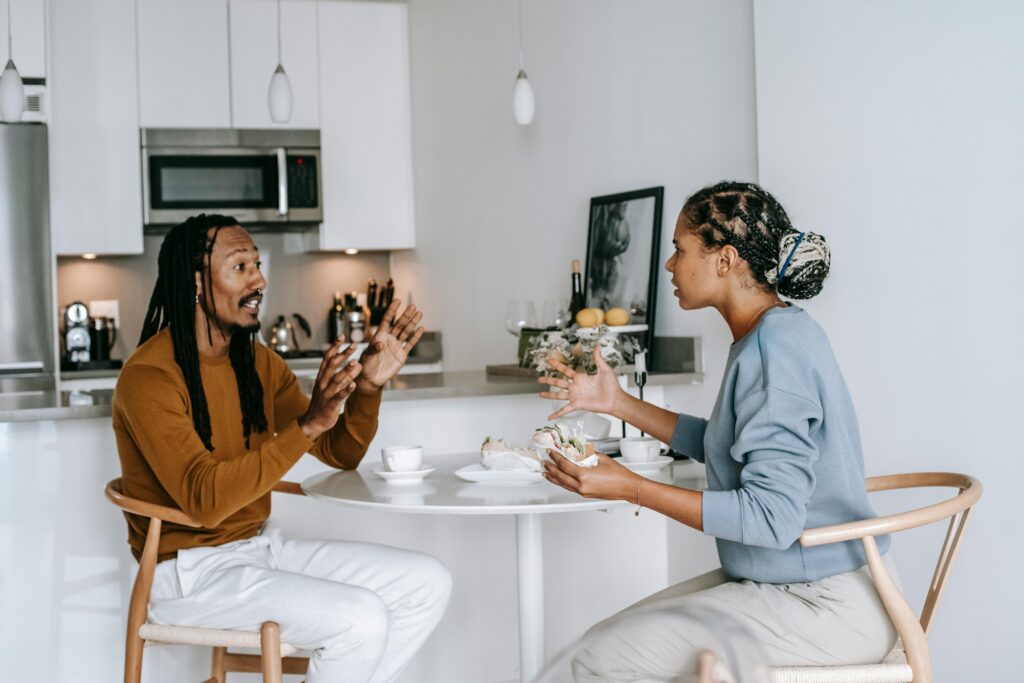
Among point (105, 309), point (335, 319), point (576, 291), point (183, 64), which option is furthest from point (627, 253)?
point (105, 309)

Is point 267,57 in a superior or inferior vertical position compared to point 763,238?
superior

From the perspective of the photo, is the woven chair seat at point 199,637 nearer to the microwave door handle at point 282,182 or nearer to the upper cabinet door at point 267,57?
the microwave door handle at point 282,182

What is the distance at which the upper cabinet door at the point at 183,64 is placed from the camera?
483 cm

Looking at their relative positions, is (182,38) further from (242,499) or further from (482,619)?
(242,499)

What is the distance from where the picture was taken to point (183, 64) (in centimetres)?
488

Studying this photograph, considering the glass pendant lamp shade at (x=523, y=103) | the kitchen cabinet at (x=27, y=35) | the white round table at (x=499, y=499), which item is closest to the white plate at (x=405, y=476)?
the white round table at (x=499, y=499)

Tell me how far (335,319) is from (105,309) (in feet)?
3.55

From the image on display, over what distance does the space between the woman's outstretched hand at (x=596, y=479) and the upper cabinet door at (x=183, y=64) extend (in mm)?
3741

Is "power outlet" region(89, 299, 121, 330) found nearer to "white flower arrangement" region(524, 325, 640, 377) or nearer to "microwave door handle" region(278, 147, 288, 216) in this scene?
"microwave door handle" region(278, 147, 288, 216)

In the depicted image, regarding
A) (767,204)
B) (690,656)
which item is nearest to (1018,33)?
(767,204)

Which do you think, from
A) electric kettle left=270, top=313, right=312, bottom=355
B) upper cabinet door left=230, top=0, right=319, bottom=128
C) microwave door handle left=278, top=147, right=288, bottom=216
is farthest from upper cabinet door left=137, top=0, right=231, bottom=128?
electric kettle left=270, top=313, right=312, bottom=355

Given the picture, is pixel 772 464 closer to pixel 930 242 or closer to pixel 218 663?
pixel 930 242

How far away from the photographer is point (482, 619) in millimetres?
3203

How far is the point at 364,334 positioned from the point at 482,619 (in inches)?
92.7
